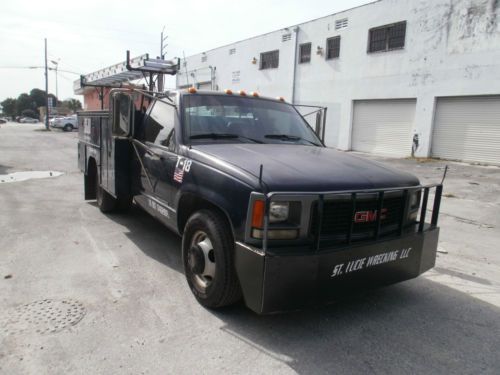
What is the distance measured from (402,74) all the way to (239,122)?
15427mm

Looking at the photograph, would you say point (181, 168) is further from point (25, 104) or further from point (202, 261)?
point (25, 104)

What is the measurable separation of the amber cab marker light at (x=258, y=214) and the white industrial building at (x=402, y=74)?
927 centimetres

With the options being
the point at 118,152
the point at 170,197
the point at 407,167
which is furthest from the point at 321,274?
the point at 407,167

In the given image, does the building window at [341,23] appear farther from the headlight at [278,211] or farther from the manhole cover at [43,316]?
the manhole cover at [43,316]

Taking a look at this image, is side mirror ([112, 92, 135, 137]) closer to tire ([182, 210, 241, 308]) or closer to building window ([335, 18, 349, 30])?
tire ([182, 210, 241, 308])

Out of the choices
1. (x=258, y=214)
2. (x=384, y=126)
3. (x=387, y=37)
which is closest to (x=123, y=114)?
(x=258, y=214)

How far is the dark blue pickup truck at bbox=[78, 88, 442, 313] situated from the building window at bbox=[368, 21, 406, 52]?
15.2 metres

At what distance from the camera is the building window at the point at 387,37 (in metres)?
17.6

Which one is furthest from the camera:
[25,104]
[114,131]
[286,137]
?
[25,104]

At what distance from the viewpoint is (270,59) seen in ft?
82.1

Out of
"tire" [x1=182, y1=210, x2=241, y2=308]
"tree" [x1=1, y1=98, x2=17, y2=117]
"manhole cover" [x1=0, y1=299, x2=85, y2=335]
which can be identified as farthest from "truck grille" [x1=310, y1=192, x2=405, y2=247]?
"tree" [x1=1, y1=98, x2=17, y2=117]

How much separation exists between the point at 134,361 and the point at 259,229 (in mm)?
1210

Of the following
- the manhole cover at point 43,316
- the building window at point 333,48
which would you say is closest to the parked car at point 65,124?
the building window at point 333,48

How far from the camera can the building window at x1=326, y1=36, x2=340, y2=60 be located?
2066 centimetres
